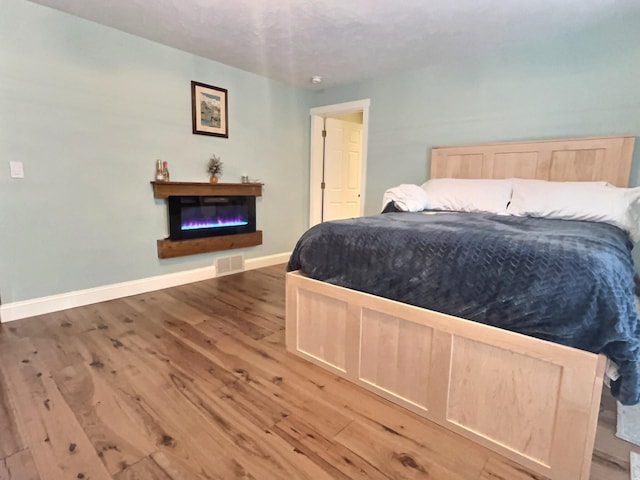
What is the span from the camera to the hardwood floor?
1.25 m

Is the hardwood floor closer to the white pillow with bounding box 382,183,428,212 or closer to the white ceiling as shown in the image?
the white pillow with bounding box 382,183,428,212

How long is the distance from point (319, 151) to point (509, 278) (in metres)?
3.75

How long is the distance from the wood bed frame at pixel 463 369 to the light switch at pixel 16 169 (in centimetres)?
222

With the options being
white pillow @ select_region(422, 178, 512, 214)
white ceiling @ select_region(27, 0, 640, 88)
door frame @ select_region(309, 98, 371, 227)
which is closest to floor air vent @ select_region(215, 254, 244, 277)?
door frame @ select_region(309, 98, 371, 227)

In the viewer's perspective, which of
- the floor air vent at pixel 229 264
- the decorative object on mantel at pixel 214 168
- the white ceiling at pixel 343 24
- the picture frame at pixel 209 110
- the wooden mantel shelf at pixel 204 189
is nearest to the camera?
the white ceiling at pixel 343 24

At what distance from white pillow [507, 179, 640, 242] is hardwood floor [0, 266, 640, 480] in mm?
1187

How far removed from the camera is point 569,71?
2729mm

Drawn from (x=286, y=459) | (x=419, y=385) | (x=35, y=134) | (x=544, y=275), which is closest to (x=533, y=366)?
(x=544, y=275)

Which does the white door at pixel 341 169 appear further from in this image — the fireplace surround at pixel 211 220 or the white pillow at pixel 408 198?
the white pillow at pixel 408 198

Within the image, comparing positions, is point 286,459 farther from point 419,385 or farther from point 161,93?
point 161,93

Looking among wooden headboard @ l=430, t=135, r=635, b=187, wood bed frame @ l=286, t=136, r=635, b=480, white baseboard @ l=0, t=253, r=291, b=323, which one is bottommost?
white baseboard @ l=0, t=253, r=291, b=323

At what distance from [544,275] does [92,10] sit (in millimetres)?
3370

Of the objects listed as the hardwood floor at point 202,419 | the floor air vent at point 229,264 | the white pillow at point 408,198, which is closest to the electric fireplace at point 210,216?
the floor air vent at point 229,264

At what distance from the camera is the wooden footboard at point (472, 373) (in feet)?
3.81
